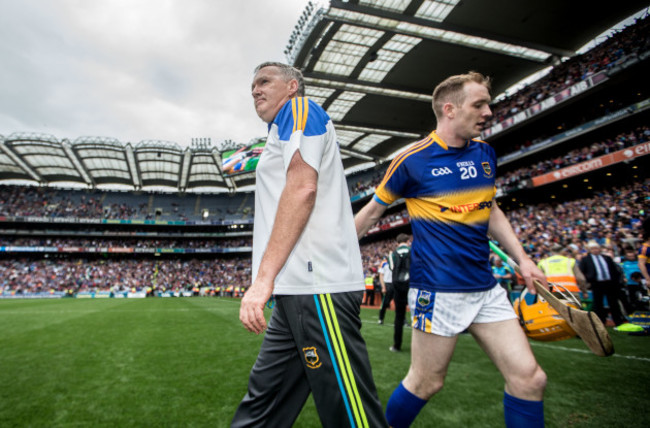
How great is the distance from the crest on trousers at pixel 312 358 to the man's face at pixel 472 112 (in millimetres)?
1633

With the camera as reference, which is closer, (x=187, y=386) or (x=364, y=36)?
(x=187, y=386)

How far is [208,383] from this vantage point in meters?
3.84

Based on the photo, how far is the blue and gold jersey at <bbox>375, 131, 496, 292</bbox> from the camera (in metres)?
1.98

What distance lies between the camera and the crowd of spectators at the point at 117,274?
37781 mm

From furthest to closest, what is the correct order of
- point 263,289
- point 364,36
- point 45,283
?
point 45,283, point 364,36, point 263,289

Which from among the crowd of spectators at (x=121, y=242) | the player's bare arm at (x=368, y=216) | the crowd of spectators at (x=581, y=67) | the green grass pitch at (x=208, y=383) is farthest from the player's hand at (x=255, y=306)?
the crowd of spectators at (x=121, y=242)

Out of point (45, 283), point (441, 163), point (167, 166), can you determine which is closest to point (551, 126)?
point (441, 163)

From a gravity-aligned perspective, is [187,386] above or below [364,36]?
below

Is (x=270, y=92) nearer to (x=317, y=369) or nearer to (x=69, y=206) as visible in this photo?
(x=317, y=369)

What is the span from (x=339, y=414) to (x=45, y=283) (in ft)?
159

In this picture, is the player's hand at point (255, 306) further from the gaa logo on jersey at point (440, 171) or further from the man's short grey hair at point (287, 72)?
the gaa logo on jersey at point (440, 171)

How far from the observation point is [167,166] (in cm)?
3931

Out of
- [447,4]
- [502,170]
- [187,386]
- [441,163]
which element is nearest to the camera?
[441,163]

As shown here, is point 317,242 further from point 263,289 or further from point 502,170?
point 502,170
